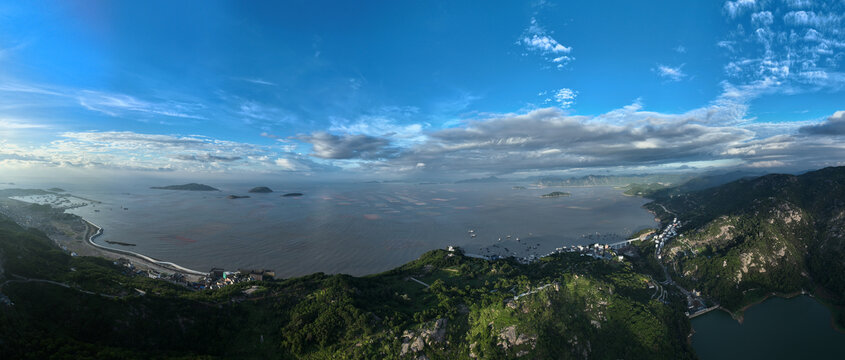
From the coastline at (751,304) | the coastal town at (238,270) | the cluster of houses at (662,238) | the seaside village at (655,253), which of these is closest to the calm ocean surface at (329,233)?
the coastal town at (238,270)

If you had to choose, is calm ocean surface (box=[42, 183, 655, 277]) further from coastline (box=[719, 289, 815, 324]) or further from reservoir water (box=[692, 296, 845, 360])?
reservoir water (box=[692, 296, 845, 360])

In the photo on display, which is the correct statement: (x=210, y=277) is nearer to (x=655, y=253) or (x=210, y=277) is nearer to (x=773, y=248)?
(x=655, y=253)

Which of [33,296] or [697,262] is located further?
[697,262]

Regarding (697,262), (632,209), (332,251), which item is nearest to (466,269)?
(332,251)

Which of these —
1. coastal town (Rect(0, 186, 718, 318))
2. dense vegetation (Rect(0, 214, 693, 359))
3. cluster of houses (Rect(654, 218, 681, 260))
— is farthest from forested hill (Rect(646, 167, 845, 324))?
dense vegetation (Rect(0, 214, 693, 359))

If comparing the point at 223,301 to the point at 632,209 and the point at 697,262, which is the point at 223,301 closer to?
the point at 697,262

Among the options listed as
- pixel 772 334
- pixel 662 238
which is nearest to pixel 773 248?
pixel 662 238
